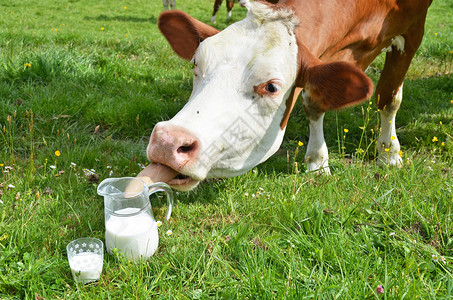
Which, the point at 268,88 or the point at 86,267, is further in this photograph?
the point at 268,88

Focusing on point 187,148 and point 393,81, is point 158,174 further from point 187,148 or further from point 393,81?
point 393,81

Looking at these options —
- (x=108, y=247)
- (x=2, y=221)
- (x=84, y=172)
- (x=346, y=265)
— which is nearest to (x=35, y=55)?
(x=84, y=172)

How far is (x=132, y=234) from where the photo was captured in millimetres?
2182

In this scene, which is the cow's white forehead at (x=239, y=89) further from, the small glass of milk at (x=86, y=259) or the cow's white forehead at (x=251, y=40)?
the small glass of milk at (x=86, y=259)

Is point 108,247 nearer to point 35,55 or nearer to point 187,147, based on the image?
point 187,147

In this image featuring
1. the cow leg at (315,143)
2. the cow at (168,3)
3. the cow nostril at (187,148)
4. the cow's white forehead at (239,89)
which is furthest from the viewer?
the cow at (168,3)

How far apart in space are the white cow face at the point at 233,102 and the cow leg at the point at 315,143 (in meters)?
1.19

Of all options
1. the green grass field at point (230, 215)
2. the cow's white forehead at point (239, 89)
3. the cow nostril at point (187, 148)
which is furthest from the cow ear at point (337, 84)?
the cow nostril at point (187, 148)

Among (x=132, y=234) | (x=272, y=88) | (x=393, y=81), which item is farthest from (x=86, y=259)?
(x=393, y=81)

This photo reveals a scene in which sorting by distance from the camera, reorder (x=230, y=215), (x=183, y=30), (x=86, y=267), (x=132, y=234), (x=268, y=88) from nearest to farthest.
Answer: (x=86, y=267), (x=132, y=234), (x=268, y=88), (x=230, y=215), (x=183, y=30)

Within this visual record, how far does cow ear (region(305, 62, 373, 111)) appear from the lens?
243cm

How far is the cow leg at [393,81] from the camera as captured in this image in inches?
158

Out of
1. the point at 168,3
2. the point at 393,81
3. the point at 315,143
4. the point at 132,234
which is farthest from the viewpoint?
the point at 168,3

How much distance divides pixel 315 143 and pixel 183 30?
5.12ft
